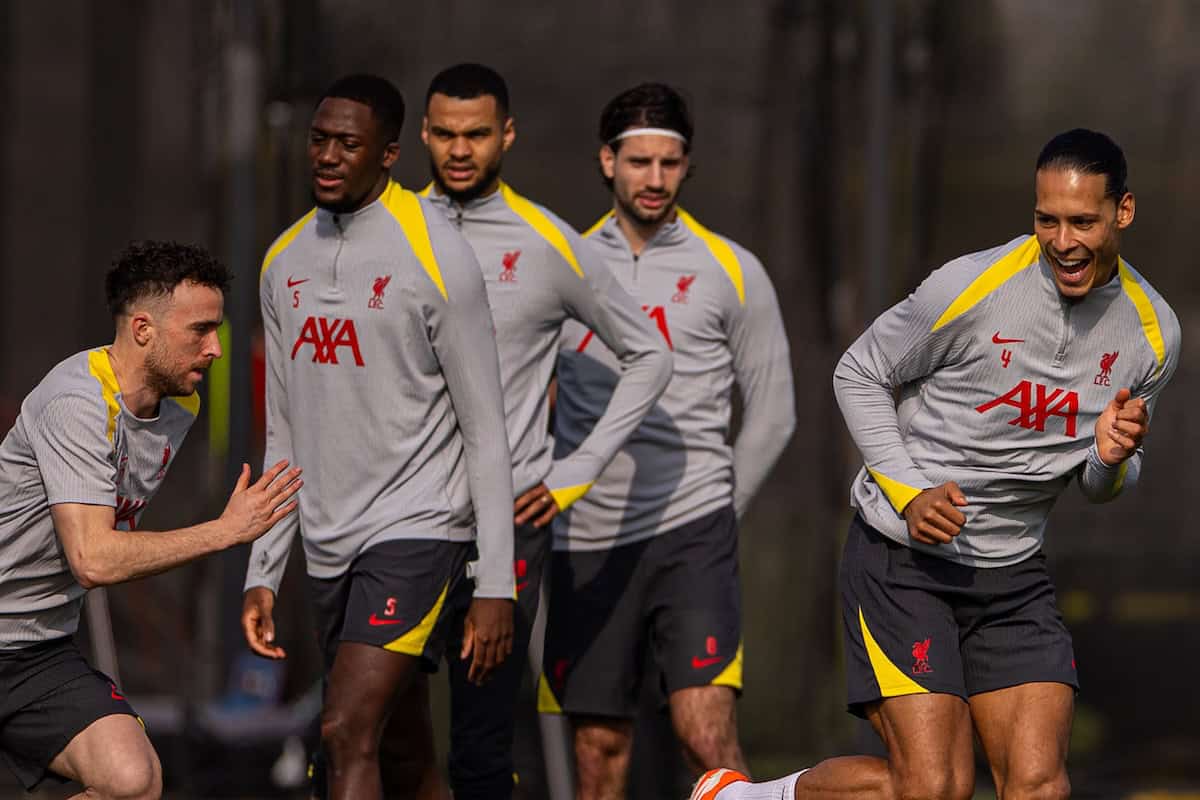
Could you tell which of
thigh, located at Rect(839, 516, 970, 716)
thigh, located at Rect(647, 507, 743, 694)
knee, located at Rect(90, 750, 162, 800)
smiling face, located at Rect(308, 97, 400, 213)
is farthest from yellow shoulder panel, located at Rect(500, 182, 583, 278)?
knee, located at Rect(90, 750, 162, 800)

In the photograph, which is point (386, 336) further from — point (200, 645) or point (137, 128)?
point (137, 128)

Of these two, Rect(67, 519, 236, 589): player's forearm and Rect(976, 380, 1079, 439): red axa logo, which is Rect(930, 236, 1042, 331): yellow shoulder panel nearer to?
Rect(976, 380, 1079, 439): red axa logo

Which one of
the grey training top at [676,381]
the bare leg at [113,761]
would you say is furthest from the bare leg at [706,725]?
the bare leg at [113,761]

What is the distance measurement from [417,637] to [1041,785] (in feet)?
5.43

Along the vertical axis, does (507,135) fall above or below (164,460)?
above

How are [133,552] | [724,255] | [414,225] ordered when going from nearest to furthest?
[133,552] → [414,225] → [724,255]

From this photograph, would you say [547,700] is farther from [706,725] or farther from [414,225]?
[414,225]

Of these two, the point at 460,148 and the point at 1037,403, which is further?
the point at 460,148

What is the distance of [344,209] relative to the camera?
17.5 ft

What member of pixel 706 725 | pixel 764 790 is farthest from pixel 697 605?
pixel 764 790

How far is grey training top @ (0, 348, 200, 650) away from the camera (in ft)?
15.6

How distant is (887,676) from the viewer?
16.3ft

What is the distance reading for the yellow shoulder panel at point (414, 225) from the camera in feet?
17.2

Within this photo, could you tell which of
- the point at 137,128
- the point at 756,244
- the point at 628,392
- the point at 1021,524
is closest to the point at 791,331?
the point at 756,244
